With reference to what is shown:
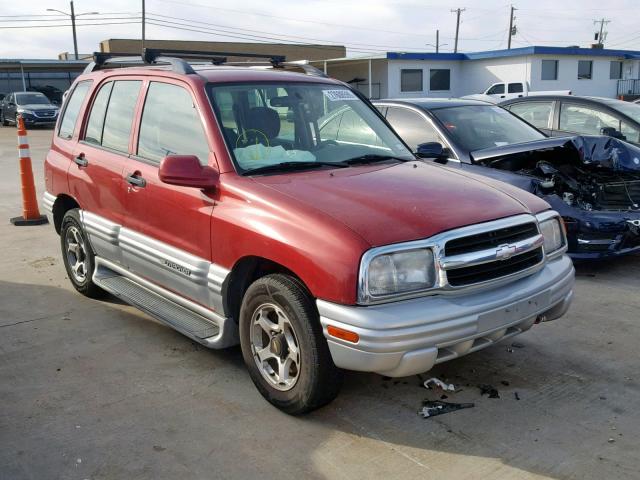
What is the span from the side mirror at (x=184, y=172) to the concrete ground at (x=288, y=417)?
125 centimetres

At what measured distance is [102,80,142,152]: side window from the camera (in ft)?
15.3

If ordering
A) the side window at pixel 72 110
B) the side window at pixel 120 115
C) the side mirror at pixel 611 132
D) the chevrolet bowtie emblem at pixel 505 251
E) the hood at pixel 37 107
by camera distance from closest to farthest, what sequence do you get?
1. the chevrolet bowtie emblem at pixel 505 251
2. the side window at pixel 120 115
3. the side window at pixel 72 110
4. the side mirror at pixel 611 132
5. the hood at pixel 37 107

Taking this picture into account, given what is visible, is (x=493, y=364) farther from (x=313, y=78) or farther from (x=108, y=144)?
(x=108, y=144)

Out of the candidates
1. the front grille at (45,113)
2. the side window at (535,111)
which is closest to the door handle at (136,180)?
the side window at (535,111)

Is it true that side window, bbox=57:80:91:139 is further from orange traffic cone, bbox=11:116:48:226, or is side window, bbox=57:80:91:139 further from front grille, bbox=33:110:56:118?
front grille, bbox=33:110:56:118

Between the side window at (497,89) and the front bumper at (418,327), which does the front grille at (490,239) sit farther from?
the side window at (497,89)

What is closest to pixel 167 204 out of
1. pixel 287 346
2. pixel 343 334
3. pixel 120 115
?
pixel 120 115

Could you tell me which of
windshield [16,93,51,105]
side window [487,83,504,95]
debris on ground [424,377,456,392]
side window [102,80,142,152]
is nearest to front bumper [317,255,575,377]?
debris on ground [424,377,456,392]

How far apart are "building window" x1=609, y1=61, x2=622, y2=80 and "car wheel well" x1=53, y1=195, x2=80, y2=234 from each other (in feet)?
127

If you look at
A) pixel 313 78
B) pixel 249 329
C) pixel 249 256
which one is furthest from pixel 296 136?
pixel 249 329

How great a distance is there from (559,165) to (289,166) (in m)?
3.79

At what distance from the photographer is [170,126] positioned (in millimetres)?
4273

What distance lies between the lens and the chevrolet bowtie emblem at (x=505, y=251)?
11.0 feet

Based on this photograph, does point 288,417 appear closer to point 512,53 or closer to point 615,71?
point 512,53
